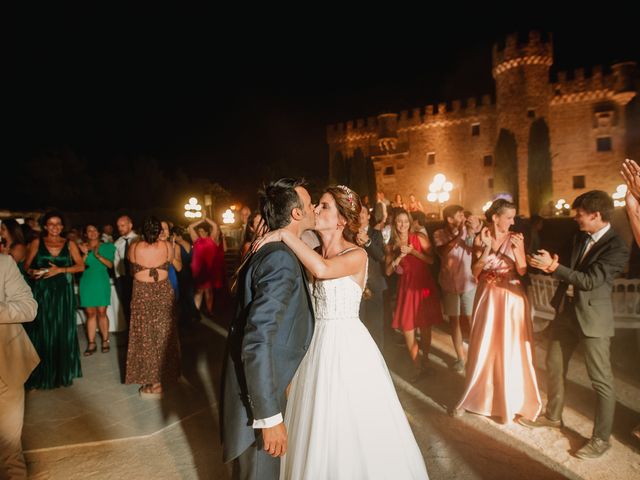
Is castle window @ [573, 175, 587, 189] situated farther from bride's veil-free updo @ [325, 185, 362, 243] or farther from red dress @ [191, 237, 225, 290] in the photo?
bride's veil-free updo @ [325, 185, 362, 243]

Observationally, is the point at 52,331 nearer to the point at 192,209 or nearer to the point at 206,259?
the point at 206,259

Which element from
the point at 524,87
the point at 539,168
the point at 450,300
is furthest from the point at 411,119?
the point at 450,300

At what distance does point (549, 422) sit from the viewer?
3.54m

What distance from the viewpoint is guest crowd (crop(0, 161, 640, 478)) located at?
3125 mm

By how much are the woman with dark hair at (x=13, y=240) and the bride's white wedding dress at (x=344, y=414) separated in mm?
4593

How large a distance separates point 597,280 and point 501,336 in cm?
97

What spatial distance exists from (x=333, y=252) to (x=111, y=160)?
42.2m

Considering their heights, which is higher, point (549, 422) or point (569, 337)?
A: point (569, 337)

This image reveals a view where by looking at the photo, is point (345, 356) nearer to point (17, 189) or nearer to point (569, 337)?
point (569, 337)

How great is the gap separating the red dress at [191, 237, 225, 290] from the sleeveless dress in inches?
132

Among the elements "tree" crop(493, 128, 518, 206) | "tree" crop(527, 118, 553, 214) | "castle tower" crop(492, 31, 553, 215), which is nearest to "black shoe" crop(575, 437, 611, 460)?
"tree" crop(527, 118, 553, 214)

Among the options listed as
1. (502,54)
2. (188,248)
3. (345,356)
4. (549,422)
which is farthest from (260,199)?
(502,54)

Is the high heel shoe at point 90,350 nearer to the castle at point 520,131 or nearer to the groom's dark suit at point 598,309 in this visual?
the groom's dark suit at point 598,309

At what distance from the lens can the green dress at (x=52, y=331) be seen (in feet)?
15.3
